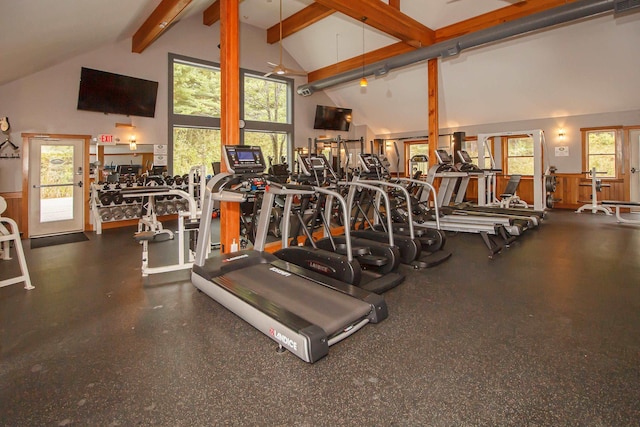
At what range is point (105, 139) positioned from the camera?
7230 mm

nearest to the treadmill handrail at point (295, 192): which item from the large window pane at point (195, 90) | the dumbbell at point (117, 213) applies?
the dumbbell at point (117, 213)

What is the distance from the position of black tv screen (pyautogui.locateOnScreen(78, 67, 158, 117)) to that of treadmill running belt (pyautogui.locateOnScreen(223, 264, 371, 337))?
5913 millimetres

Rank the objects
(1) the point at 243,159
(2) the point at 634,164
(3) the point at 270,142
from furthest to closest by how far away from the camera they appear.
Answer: (3) the point at 270,142, (2) the point at 634,164, (1) the point at 243,159

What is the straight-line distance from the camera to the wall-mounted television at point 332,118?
11.2 metres

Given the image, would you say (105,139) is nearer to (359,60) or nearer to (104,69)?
(104,69)

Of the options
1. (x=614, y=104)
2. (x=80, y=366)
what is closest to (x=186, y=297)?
(x=80, y=366)

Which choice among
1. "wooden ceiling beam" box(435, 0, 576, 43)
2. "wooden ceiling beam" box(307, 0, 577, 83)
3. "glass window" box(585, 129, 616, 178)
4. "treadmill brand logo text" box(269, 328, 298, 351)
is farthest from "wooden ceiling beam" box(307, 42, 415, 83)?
"treadmill brand logo text" box(269, 328, 298, 351)

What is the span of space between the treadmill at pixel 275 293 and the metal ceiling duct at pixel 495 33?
5346 mm

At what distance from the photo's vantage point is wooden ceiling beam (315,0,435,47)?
5.70 metres

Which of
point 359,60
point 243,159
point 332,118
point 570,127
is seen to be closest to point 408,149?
point 332,118

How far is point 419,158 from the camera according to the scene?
9.45m

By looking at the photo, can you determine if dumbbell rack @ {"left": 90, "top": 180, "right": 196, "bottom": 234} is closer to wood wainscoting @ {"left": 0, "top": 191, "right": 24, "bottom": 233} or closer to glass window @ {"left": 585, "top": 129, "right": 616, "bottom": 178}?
wood wainscoting @ {"left": 0, "top": 191, "right": 24, "bottom": 233}

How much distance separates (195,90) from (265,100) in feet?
6.98

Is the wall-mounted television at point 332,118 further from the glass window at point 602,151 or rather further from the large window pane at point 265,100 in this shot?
the glass window at point 602,151
